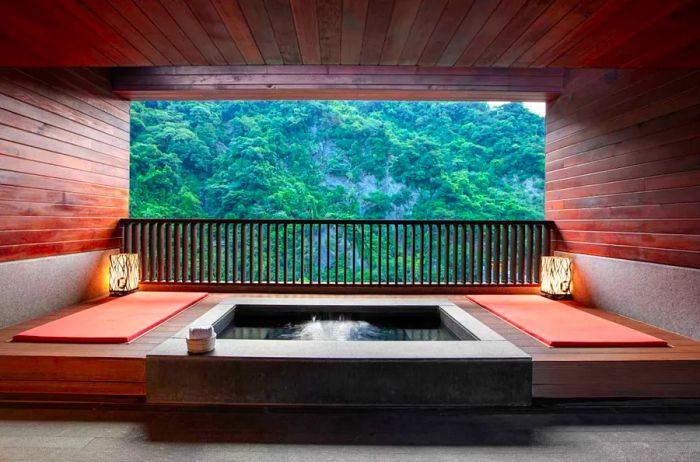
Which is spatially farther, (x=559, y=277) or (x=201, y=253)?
(x=201, y=253)

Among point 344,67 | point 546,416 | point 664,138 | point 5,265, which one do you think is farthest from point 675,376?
point 5,265

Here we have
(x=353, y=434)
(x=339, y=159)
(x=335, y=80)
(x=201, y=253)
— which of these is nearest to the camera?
(x=353, y=434)

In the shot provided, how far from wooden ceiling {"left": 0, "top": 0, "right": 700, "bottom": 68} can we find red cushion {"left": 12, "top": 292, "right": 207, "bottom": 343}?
1868 mm

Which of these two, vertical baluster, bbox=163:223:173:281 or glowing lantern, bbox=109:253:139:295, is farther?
vertical baluster, bbox=163:223:173:281

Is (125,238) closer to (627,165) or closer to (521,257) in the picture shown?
(521,257)

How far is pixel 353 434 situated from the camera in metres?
2.04

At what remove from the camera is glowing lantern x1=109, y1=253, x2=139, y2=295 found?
14.0 ft

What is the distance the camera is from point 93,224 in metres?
4.18

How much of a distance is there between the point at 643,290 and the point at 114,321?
14.5ft

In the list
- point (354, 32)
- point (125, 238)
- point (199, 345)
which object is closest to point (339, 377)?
point (199, 345)

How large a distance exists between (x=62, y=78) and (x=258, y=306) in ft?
9.47

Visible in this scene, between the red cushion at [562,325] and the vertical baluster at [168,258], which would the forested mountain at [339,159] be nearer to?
the vertical baluster at [168,258]

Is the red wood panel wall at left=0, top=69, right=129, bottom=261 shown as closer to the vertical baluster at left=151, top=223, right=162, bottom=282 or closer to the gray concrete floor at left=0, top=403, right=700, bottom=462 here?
the vertical baluster at left=151, top=223, right=162, bottom=282

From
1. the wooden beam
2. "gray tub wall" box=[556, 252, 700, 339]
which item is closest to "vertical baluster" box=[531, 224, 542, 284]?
"gray tub wall" box=[556, 252, 700, 339]
